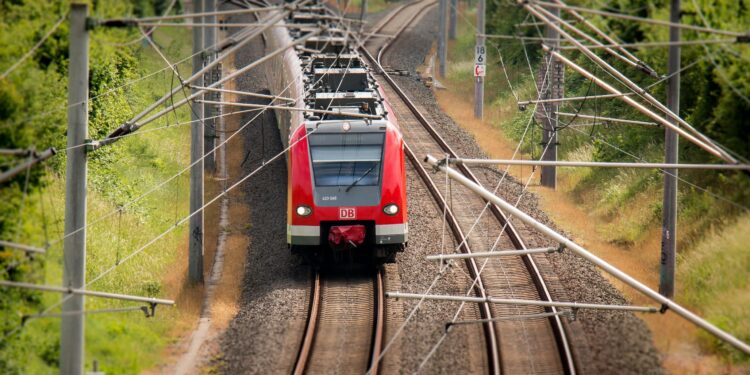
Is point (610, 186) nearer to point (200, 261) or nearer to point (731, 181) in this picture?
point (731, 181)

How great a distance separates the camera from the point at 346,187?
2042 centimetres

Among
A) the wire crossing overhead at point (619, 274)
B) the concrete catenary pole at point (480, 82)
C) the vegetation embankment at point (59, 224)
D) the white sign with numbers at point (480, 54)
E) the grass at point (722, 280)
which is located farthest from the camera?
the concrete catenary pole at point (480, 82)

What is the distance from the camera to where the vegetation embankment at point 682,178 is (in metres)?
18.5

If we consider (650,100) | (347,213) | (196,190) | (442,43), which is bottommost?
(347,213)

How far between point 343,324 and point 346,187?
286 cm

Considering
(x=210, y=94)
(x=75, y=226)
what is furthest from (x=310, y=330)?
(x=210, y=94)

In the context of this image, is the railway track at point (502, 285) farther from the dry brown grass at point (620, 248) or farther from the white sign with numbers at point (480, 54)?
the white sign with numbers at point (480, 54)

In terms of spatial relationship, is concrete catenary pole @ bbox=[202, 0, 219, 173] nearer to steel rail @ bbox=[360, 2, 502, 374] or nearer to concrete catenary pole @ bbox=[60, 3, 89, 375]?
steel rail @ bbox=[360, 2, 502, 374]

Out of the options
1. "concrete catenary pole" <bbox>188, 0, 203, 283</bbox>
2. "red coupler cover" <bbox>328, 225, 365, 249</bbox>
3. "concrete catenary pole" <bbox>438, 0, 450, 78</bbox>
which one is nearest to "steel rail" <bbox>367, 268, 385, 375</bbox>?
"red coupler cover" <bbox>328, 225, 365, 249</bbox>

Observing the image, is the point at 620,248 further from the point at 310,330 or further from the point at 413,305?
the point at 310,330

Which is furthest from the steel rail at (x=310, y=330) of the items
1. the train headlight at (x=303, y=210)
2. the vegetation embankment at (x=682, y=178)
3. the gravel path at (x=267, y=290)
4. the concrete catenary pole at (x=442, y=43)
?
the concrete catenary pole at (x=442, y=43)

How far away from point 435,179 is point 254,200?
5100 millimetres

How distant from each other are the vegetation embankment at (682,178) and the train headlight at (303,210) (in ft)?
14.4

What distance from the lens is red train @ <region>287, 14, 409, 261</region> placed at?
20.3 m
